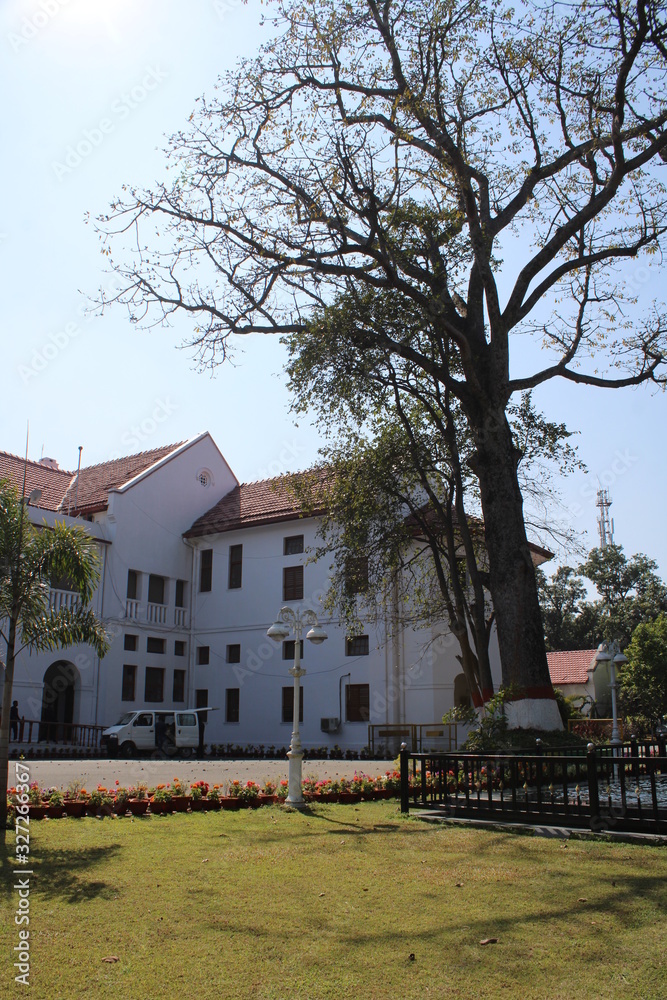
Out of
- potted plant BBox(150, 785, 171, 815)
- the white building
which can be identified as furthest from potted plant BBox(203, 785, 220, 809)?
the white building

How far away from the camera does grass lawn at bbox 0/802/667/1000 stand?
4285 millimetres

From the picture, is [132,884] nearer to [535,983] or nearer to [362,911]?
[362,911]

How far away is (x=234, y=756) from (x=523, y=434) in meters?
15.9

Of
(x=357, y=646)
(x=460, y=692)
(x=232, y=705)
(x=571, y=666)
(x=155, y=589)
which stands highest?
(x=155, y=589)

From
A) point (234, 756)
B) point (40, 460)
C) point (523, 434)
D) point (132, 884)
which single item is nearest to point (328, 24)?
point (523, 434)

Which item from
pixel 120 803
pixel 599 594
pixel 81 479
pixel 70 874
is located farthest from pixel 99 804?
pixel 599 594

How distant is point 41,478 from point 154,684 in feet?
30.8

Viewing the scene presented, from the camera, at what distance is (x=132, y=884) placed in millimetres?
6477

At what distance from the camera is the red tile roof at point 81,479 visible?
30.2 metres

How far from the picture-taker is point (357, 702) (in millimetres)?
28203

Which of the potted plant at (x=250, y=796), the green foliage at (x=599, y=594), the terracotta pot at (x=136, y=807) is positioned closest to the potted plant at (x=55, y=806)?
the terracotta pot at (x=136, y=807)

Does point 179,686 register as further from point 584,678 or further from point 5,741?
point 584,678

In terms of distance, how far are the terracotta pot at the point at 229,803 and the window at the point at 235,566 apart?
2087 cm

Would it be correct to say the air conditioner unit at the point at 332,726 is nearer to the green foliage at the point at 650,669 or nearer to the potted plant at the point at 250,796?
the green foliage at the point at 650,669
